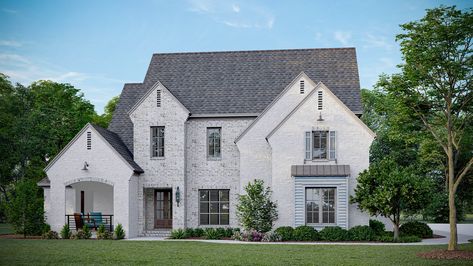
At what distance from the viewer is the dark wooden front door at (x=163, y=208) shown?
33.6 meters

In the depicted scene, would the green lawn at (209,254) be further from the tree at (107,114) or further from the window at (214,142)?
the tree at (107,114)

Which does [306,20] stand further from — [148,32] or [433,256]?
[433,256]

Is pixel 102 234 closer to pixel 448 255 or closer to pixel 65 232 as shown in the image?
pixel 65 232

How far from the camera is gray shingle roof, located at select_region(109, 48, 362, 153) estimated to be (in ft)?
110

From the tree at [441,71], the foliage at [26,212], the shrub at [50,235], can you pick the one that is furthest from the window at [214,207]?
the tree at [441,71]

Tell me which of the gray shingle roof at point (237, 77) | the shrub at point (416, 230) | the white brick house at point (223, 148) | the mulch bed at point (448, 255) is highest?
the gray shingle roof at point (237, 77)

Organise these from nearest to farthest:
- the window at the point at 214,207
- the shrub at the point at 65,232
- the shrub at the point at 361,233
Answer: the shrub at the point at 361,233
the shrub at the point at 65,232
the window at the point at 214,207

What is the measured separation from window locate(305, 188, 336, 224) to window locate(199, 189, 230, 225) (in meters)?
5.20

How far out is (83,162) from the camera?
31812 millimetres

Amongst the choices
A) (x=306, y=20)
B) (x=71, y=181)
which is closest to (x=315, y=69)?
(x=306, y=20)

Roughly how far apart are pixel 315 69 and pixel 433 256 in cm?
1685

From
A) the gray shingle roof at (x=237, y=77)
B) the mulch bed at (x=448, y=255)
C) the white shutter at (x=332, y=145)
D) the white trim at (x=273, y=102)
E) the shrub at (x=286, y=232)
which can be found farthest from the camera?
the gray shingle roof at (x=237, y=77)

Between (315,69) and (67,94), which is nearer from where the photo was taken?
(315,69)

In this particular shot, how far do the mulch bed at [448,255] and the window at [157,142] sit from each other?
16626 mm
